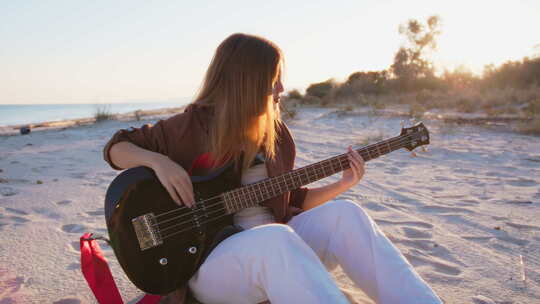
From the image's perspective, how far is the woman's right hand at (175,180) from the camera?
5.81ft

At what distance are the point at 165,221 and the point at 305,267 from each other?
669mm

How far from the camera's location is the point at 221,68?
6.44ft

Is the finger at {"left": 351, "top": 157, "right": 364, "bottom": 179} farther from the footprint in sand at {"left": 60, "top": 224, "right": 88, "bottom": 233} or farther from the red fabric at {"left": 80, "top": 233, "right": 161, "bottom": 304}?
the footprint in sand at {"left": 60, "top": 224, "right": 88, "bottom": 233}

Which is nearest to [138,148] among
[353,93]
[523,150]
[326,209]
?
[326,209]

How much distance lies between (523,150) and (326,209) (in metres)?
5.59

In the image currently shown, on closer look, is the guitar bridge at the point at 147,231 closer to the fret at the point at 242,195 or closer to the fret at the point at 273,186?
the fret at the point at 242,195

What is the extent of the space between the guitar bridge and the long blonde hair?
432mm

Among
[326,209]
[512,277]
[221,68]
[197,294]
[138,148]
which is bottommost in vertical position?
[512,277]

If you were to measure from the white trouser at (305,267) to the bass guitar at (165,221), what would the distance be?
0.12 meters

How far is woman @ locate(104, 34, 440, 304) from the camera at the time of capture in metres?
1.62

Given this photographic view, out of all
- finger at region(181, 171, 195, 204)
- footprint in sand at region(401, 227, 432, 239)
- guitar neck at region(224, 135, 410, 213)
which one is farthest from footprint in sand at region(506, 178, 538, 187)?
finger at region(181, 171, 195, 204)

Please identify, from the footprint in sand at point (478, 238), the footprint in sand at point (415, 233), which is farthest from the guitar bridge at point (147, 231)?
the footprint in sand at point (478, 238)

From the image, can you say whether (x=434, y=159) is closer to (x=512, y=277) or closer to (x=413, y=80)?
(x=512, y=277)

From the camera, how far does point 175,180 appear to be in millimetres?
1778
